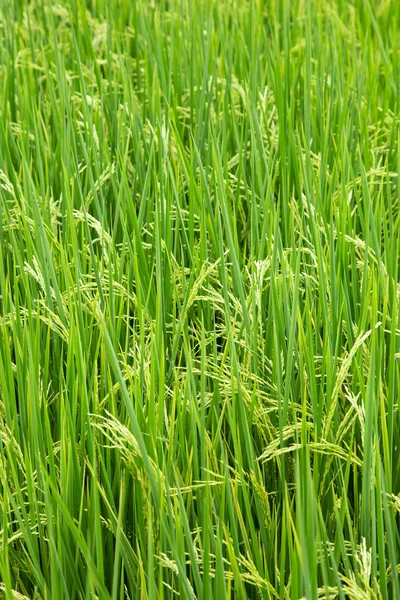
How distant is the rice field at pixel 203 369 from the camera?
110 centimetres

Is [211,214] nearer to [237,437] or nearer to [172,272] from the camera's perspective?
[172,272]

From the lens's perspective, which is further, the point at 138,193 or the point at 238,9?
the point at 238,9

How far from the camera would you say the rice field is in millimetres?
1099

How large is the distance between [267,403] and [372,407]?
0.33 metres

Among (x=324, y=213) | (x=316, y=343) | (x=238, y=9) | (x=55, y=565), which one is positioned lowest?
(x=55, y=565)

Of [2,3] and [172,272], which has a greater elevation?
[2,3]

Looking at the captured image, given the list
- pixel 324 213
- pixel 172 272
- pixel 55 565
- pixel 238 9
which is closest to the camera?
pixel 55 565

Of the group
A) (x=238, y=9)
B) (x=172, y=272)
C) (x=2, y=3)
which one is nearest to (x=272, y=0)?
(x=238, y=9)

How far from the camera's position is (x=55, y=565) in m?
1.08

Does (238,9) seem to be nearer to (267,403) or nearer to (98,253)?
(98,253)

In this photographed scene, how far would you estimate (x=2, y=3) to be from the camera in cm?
287

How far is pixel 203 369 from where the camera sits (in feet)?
3.88

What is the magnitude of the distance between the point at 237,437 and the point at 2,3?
220 cm

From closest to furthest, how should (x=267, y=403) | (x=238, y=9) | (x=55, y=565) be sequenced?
(x=55, y=565)
(x=267, y=403)
(x=238, y=9)
